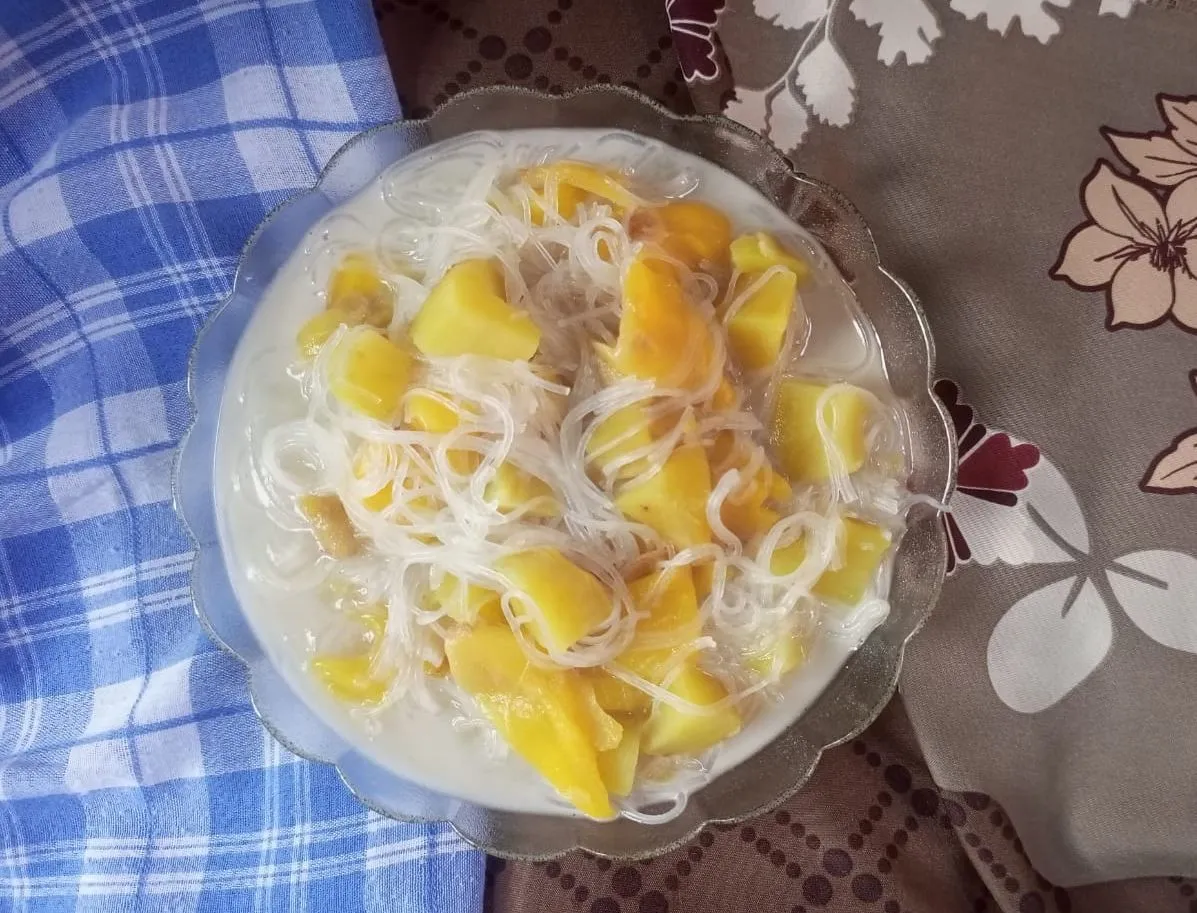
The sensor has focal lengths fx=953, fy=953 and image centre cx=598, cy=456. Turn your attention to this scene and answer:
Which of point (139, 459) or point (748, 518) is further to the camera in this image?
point (139, 459)

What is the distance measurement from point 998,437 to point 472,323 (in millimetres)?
805

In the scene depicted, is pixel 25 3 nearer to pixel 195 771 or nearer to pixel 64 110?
pixel 64 110

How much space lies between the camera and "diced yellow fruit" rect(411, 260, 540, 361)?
1190mm

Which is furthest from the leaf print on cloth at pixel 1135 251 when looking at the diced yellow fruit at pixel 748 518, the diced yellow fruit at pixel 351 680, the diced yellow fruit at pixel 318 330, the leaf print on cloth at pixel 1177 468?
the diced yellow fruit at pixel 351 680

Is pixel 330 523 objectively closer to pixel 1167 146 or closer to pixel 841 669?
pixel 841 669

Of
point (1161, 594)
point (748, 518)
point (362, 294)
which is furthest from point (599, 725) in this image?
point (1161, 594)

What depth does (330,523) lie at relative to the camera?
4.25 ft

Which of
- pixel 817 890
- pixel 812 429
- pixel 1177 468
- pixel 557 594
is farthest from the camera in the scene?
pixel 817 890

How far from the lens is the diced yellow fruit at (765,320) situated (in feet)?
4.10

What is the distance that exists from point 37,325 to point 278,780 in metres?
0.89

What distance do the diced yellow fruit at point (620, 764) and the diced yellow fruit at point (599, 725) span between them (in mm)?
17

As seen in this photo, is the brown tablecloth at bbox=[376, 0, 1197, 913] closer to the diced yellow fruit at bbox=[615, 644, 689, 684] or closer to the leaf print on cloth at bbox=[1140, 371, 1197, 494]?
the leaf print on cloth at bbox=[1140, 371, 1197, 494]

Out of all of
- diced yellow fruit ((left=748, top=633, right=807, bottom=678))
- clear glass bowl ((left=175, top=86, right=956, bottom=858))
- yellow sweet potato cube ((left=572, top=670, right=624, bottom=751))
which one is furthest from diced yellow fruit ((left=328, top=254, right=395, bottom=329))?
diced yellow fruit ((left=748, top=633, right=807, bottom=678))

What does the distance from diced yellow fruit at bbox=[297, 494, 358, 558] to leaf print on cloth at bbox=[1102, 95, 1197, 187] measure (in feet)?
4.09
